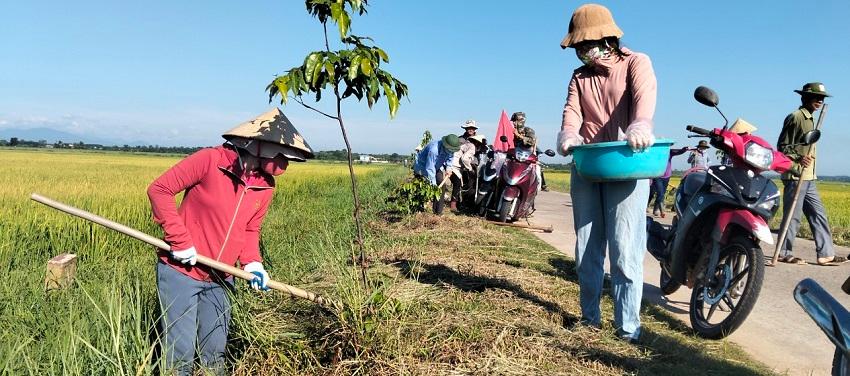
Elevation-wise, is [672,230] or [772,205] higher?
[772,205]

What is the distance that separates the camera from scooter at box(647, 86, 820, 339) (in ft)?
11.5

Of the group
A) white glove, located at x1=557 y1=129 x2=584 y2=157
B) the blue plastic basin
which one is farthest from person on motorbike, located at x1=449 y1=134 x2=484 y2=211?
the blue plastic basin

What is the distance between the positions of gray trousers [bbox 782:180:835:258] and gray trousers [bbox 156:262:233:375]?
6.02 meters

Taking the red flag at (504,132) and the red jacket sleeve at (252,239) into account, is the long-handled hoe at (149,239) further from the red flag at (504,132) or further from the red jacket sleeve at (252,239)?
the red flag at (504,132)

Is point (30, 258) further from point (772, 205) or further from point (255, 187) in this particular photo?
point (772, 205)

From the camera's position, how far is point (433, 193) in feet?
28.0

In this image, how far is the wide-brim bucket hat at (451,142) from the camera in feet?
30.7

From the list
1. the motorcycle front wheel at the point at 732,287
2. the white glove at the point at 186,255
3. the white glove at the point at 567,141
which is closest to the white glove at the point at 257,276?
the white glove at the point at 186,255

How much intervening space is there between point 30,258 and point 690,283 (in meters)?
5.60

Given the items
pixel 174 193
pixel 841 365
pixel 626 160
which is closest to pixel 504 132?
pixel 626 160

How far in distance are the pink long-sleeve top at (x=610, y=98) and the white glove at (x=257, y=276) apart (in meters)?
1.81

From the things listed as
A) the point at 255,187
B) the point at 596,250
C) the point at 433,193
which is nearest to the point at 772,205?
the point at 596,250

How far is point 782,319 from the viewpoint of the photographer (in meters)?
4.18

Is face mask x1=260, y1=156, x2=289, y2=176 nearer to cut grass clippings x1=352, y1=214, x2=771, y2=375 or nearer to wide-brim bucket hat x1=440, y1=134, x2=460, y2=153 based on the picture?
cut grass clippings x1=352, y1=214, x2=771, y2=375
